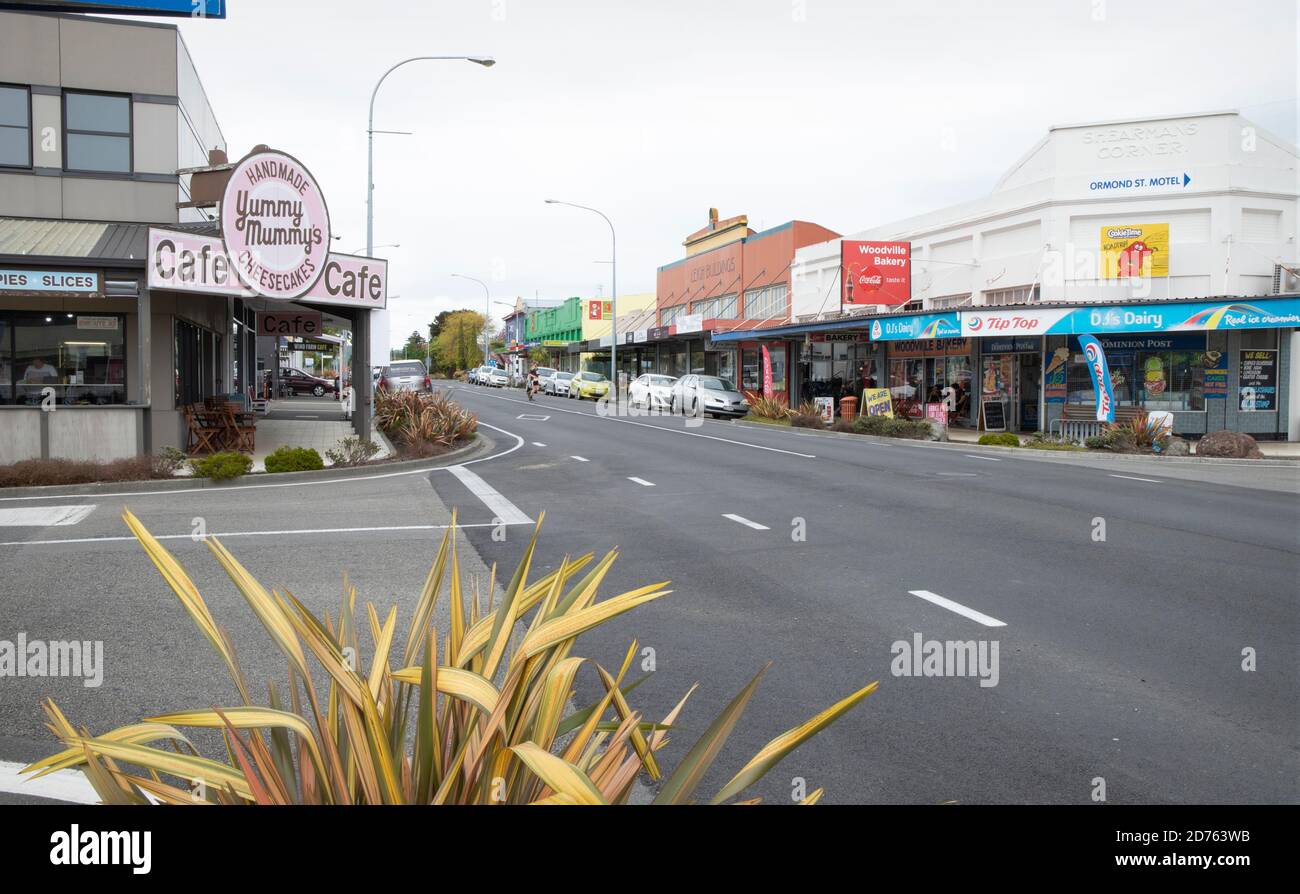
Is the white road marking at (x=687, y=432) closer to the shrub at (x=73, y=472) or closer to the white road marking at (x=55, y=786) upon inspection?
the shrub at (x=73, y=472)

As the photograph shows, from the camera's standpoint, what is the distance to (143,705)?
5.40 meters

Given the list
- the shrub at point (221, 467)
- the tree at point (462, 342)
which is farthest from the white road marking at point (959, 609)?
the tree at point (462, 342)

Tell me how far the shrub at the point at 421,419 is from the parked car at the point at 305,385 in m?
29.7

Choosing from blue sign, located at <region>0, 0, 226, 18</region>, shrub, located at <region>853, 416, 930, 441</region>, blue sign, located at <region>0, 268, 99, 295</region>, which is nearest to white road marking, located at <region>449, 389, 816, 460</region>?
shrub, located at <region>853, 416, 930, 441</region>

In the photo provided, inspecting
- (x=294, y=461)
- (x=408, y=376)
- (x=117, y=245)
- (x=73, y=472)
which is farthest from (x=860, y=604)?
(x=408, y=376)

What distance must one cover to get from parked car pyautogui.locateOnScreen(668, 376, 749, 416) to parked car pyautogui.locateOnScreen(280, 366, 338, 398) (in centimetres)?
2291

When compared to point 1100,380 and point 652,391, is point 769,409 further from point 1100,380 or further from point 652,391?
point 1100,380

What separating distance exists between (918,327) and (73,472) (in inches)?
898

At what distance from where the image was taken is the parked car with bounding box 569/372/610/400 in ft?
165
